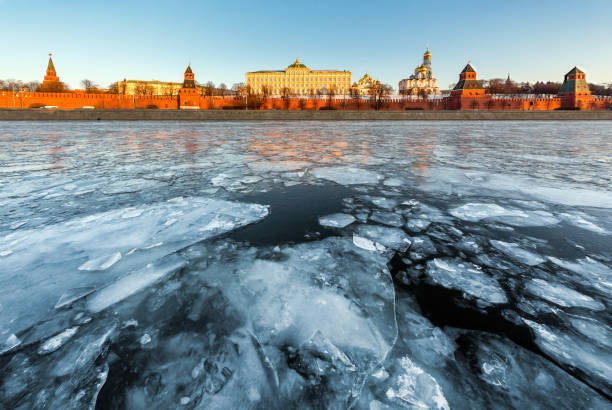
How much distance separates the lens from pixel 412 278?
4.02 ft

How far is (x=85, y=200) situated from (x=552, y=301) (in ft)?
9.72

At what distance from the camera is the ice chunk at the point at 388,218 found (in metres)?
1.84

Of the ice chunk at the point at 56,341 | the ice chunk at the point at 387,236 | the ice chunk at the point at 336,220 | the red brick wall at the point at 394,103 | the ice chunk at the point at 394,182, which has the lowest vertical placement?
the ice chunk at the point at 56,341

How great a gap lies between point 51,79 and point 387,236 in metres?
65.9

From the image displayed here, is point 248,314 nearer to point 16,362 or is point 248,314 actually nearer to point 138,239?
point 16,362

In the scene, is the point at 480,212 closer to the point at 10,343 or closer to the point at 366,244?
the point at 366,244

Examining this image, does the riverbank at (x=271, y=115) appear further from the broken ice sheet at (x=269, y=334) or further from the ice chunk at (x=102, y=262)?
the broken ice sheet at (x=269, y=334)

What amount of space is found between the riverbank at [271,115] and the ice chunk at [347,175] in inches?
774

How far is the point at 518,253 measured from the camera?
142 cm

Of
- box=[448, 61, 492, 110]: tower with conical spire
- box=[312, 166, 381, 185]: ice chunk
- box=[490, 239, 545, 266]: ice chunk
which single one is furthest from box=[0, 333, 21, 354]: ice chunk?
box=[448, 61, 492, 110]: tower with conical spire

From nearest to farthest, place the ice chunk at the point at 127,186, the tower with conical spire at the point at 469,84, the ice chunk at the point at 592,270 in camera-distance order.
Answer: the ice chunk at the point at 592,270
the ice chunk at the point at 127,186
the tower with conical spire at the point at 469,84

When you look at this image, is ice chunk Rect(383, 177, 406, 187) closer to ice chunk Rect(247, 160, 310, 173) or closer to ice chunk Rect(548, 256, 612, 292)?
ice chunk Rect(247, 160, 310, 173)

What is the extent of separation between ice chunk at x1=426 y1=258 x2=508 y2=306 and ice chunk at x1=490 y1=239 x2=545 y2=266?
28 cm

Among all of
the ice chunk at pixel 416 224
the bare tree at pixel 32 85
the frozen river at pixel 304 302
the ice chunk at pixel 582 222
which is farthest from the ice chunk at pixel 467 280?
the bare tree at pixel 32 85
